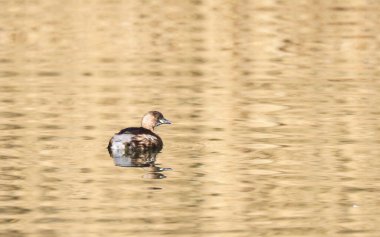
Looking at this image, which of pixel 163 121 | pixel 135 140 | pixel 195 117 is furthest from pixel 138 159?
pixel 195 117

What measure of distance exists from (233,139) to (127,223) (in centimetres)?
446

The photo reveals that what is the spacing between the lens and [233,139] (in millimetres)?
17594

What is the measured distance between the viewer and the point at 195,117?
63.4 feet

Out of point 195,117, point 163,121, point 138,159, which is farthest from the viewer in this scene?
point 195,117

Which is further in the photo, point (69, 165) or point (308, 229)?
point (69, 165)

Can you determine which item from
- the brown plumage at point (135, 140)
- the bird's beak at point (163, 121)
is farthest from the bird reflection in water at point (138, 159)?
the bird's beak at point (163, 121)

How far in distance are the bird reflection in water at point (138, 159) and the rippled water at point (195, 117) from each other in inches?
3.3

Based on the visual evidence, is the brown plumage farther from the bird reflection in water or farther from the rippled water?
the rippled water

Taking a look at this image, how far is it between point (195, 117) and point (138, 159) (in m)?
2.42

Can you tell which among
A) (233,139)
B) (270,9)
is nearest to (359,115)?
(233,139)

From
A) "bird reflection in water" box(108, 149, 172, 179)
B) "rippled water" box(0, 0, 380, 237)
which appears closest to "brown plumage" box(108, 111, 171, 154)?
"bird reflection in water" box(108, 149, 172, 179)

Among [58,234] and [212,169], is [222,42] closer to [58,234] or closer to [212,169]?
[212,169]

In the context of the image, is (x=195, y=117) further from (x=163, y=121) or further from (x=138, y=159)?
(x=138, y=159)

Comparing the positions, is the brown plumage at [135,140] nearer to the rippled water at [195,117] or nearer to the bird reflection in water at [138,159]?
the bird reflection in water at [138,159]
